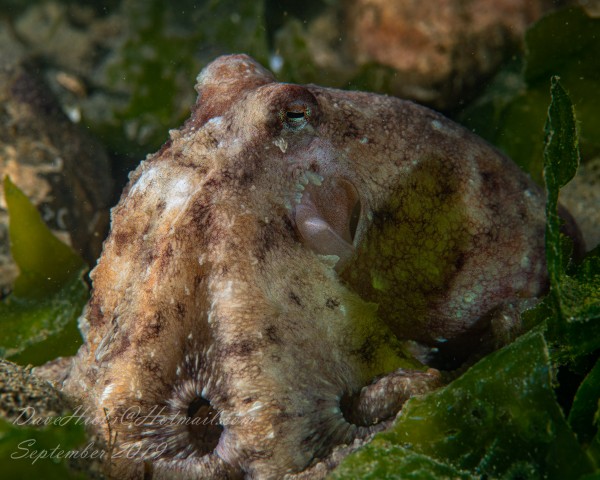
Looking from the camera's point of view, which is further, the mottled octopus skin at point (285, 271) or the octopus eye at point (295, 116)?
the octopus eye at point (295, 116)

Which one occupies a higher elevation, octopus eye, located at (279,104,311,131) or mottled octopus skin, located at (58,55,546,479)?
octopus eye, located at (279,104,311,131)

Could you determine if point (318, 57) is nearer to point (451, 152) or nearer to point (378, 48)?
point (378, 48)

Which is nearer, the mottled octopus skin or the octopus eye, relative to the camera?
the mottled octopus skin

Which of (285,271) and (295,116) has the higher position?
(295,116)

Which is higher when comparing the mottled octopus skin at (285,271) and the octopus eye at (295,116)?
the octopus eye at (295,116)
